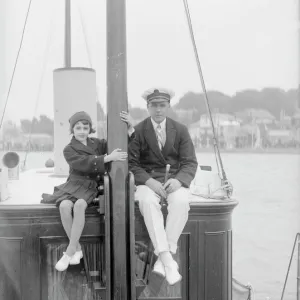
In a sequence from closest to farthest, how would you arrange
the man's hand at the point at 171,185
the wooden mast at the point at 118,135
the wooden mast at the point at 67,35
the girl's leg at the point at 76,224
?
the wooden mast at the point at 118,135 → the girl's leg at the point at 76,224 → the man's hand at the point at 171,185 → the wooden mast at the point at 67,35

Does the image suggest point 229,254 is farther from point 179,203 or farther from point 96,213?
point 96,213

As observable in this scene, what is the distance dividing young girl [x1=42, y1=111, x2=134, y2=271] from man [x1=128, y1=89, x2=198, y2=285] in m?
0.26

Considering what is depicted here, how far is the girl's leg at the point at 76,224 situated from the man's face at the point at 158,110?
0.76 meters

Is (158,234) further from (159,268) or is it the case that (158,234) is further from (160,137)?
(160,137)

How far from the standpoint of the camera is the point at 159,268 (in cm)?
314

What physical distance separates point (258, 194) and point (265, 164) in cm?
291

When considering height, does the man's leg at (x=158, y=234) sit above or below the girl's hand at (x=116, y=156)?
below

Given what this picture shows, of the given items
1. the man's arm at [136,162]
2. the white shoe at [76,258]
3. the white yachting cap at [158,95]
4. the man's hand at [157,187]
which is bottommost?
the white shoe at [76,258]

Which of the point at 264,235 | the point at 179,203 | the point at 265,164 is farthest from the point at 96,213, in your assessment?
the point at 265,164

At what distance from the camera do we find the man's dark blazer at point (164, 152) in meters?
3.41

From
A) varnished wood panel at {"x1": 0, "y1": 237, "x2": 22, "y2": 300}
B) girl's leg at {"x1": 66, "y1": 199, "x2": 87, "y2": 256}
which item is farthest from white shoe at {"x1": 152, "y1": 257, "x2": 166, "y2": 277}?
varnished wood panel at {"x1": 0, "y1": 237, "x2": 22, "y2": 300}

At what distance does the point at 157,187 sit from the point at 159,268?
0.51 meters

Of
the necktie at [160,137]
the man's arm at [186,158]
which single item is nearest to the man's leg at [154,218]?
the man's arm at [186,158]

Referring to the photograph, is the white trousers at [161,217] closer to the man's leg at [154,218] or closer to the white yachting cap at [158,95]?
the man's leg at [154,218]
